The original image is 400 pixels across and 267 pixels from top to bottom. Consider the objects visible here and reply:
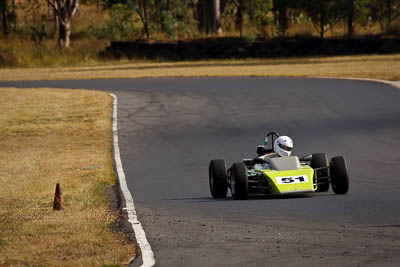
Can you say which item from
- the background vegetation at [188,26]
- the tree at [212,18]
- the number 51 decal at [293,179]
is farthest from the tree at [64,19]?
the number 51 decal at [293,179]

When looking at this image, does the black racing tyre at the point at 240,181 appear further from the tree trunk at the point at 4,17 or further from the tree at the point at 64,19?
the tree trunk at the point at 4,17

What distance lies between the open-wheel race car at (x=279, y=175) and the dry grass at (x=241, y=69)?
77.8 feet

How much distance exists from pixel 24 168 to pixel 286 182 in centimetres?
710

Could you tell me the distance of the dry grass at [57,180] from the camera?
31.8 ft

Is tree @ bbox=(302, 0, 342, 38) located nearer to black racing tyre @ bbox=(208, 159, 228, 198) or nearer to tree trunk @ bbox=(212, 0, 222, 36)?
tree trunk @ bbox=(212, 0, 222, 36)

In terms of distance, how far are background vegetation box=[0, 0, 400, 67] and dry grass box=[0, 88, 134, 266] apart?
24685mm

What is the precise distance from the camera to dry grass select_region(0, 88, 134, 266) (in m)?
9.70

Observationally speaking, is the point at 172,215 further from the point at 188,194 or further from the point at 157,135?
the point at 157,135

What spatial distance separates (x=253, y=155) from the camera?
19.7 meters

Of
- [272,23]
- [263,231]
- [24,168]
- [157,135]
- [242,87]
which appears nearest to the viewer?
[263,231]

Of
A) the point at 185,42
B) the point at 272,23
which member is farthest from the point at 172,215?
the point at 272,23

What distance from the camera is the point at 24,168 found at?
18.6 metres

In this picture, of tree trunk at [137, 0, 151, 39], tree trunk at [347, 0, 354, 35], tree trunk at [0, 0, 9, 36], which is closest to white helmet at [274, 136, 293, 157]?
tree trunk at [347, 0, 354, 35]

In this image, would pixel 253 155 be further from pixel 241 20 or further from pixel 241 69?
pixel 241 20
